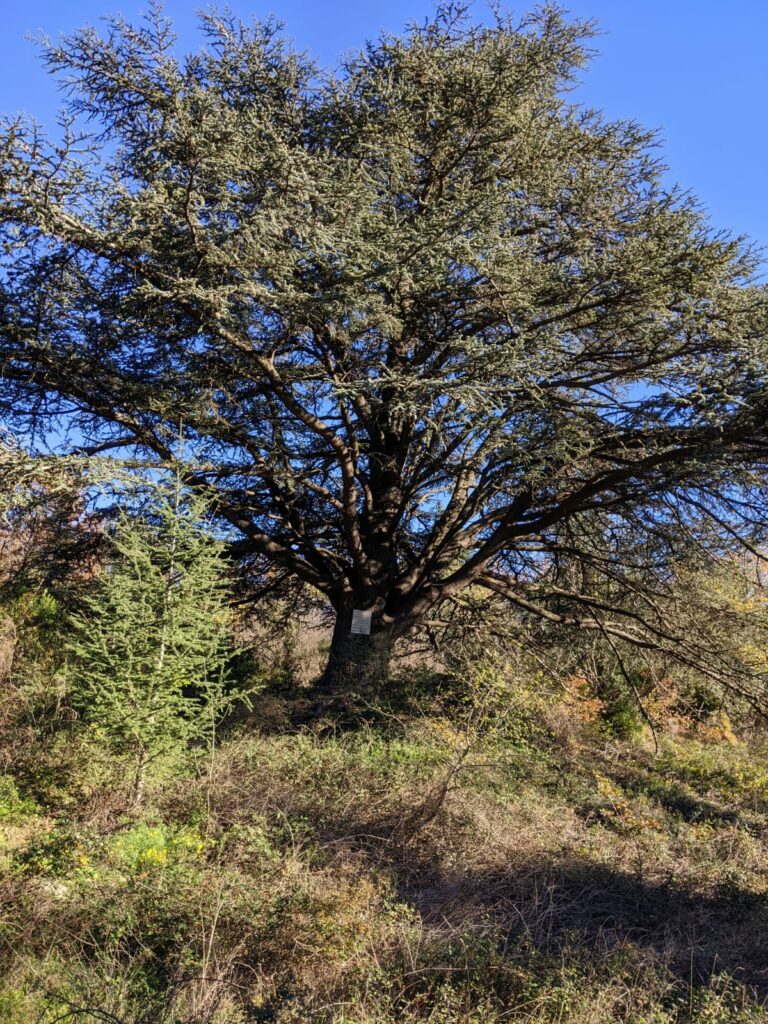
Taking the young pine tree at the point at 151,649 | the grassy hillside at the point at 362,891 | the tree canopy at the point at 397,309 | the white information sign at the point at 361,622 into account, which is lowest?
the grassy hillside at the point at 362,891

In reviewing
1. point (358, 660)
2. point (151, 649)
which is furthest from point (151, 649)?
point (358, 660)

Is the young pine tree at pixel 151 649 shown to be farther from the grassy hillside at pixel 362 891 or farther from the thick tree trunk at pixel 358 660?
the thick tree trunk at pixel 358 660

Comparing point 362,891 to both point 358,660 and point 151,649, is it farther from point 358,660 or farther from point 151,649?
point 358,660

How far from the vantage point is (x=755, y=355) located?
8.37 m

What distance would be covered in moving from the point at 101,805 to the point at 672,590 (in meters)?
8.79

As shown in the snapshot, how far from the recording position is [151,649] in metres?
7.26

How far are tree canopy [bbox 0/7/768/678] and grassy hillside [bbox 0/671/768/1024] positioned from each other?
3.30 meters

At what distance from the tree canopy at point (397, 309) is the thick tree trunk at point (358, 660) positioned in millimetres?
126

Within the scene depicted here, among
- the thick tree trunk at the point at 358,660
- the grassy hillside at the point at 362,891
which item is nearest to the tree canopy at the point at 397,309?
the thick tree trunk at the point at 358,660

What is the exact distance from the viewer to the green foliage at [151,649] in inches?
274

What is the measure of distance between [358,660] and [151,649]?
471cm

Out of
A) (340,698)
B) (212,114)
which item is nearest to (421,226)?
(212,114)

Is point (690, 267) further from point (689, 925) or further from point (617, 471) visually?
point (689, 925)

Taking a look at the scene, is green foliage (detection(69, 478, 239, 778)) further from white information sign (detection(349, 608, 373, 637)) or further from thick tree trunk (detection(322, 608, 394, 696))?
white information sign (detection(349, 608, 373, 637))
